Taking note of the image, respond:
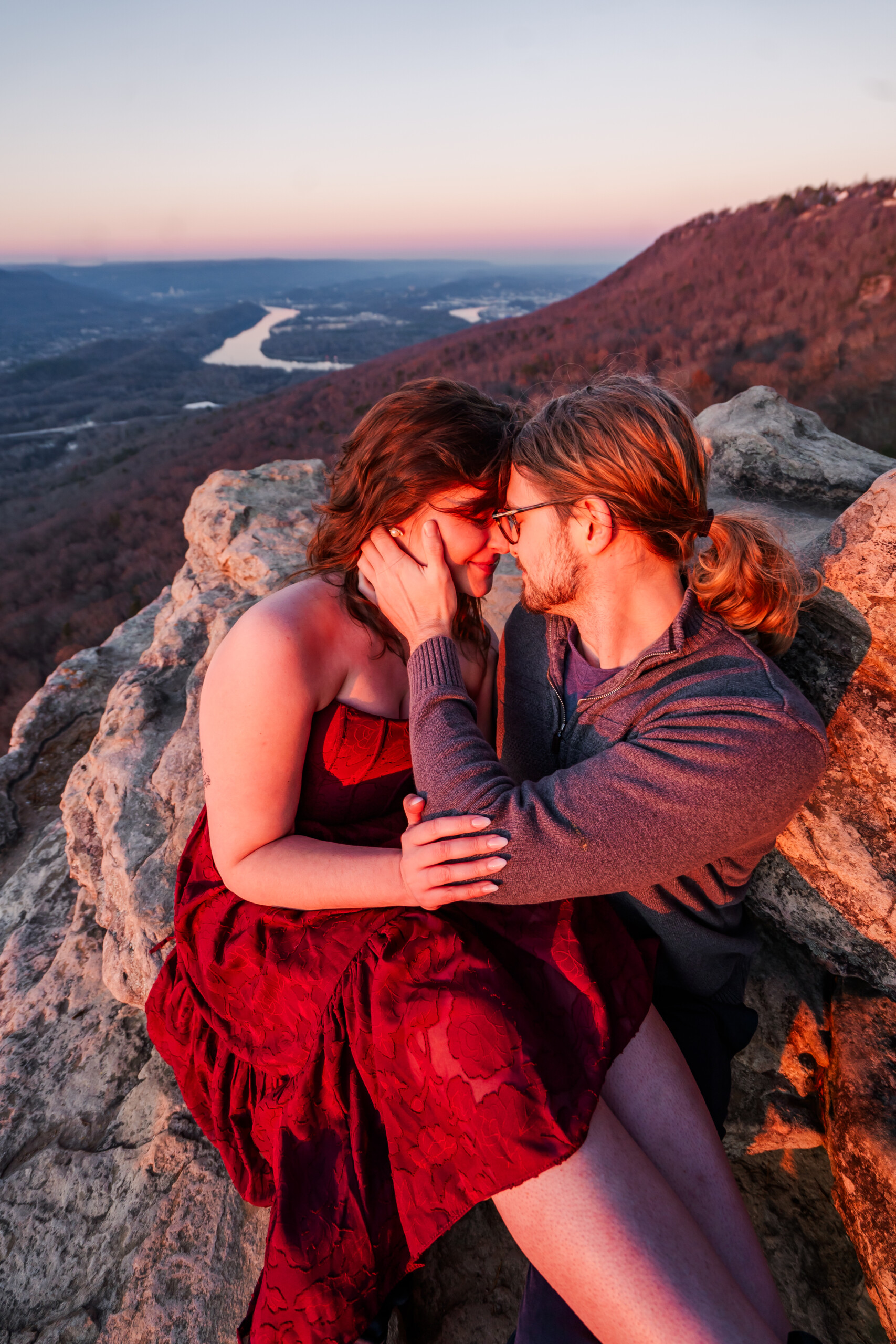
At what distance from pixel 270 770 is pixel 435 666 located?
553mm

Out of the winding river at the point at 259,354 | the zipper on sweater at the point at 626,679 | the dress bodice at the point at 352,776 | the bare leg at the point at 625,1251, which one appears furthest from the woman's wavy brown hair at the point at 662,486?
the winding river at the point at 259,354

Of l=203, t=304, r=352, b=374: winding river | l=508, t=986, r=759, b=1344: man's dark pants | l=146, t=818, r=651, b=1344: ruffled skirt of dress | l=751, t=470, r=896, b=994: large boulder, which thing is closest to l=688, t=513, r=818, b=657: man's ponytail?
l=751, t=470, r=896, b=994: large boulder

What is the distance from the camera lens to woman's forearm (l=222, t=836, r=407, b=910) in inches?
63.7

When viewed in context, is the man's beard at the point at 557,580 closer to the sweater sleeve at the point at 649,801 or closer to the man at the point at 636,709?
the man at the point at 636,709

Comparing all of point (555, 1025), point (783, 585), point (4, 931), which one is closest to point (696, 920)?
point (555, 1025)

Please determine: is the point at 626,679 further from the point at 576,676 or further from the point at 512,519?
the point at 512,519

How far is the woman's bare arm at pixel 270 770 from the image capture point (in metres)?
1.70

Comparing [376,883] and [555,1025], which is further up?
[376,883]

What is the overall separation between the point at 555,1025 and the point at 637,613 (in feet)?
3.74

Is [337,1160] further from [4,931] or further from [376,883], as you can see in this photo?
[4,931]

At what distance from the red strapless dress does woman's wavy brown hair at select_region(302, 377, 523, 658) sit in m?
0.55

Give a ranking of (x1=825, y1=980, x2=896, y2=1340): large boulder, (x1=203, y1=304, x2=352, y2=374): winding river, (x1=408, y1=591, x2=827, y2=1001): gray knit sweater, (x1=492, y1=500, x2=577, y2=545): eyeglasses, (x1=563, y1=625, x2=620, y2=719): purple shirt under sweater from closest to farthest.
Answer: (x1=408, y1=591, x2=827, y2=1001): gray knit sweater
(x1=825, y1=980, x2=896, y2=1340): large boulder
(x1=492, y1=500, x2=577, y2=545): eyeglasses
(x1=563, y1=625, x2=620, y2=719): purple shirt under sweater
(x1=203, y1=304, x2=352, y2=374): winding river

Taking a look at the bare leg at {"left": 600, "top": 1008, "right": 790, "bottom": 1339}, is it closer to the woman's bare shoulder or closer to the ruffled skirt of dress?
the ruffled skirt of dress

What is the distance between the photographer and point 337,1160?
152cm
